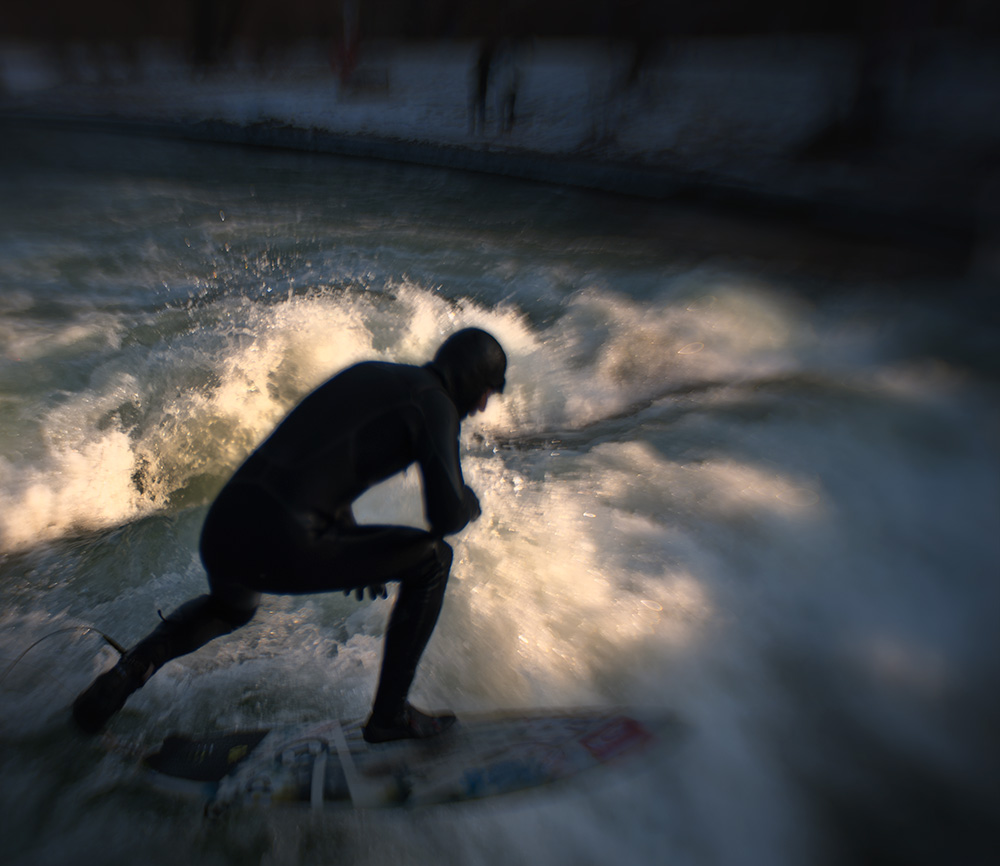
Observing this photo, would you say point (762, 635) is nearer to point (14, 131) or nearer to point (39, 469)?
point (39, 469)

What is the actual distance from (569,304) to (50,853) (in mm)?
4330

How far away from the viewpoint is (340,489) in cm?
146

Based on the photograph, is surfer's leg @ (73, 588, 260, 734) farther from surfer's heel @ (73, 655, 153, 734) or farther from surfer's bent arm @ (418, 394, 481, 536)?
surfer's bent arm @ (418, 394, 481, 536)

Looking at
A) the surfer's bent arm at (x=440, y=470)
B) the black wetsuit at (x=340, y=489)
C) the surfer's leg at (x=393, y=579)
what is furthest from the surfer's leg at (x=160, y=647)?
the surfer's bent arm at (x=440, y=470)

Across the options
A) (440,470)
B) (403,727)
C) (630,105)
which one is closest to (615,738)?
(403,727)

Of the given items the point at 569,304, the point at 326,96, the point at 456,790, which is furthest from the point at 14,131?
the point at 456,790

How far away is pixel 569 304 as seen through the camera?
4.66m

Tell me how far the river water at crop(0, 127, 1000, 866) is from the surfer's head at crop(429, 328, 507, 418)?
1.30 meters

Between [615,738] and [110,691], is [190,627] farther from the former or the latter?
[615,738]

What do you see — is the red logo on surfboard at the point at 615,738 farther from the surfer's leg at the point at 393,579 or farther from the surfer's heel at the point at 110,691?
the surfer's heel at the point at 110,691

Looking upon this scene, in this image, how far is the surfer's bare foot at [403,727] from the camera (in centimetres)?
167

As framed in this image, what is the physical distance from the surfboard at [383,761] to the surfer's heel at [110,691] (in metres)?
0.22

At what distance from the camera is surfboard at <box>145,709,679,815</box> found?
1.58m

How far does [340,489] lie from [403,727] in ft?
2.67
